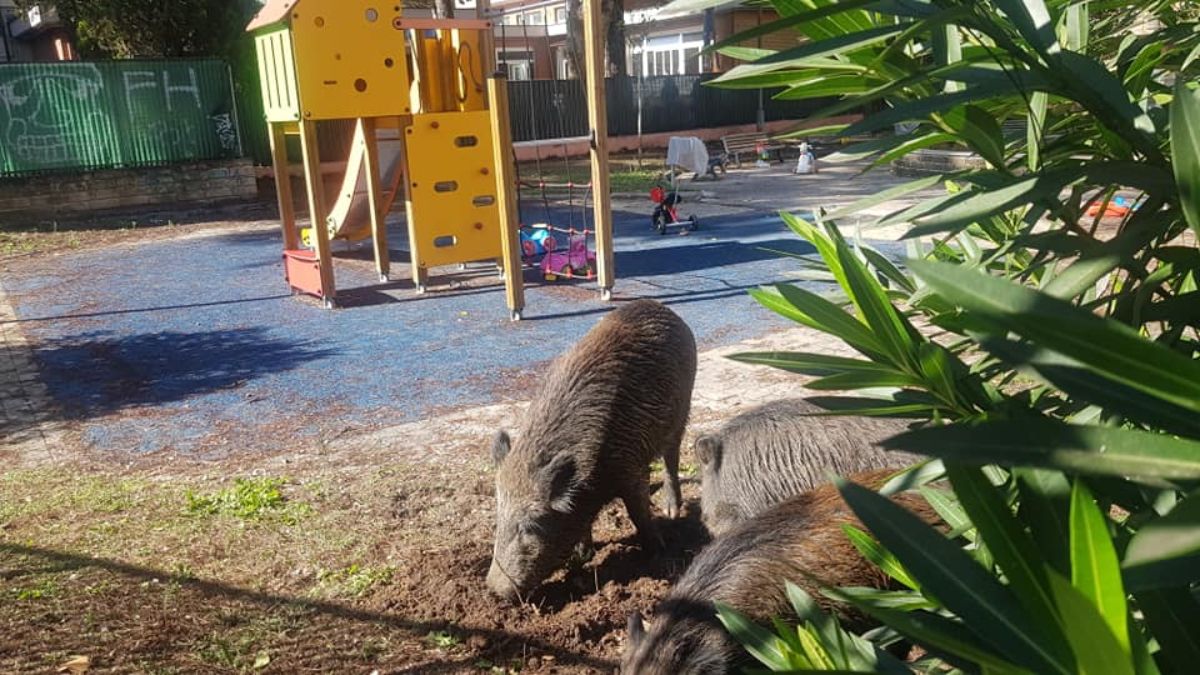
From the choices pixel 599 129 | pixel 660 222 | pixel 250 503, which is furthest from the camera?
pixel 660 222

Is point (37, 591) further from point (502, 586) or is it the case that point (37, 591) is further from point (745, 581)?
point (745, 581)

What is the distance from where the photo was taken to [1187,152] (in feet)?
2.65

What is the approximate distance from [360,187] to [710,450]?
8.28 m

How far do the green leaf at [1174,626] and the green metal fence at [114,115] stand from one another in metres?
20.1

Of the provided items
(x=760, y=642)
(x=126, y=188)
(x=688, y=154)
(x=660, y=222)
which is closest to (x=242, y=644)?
(x=760, y=642)

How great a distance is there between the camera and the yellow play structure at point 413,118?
879 centimetres

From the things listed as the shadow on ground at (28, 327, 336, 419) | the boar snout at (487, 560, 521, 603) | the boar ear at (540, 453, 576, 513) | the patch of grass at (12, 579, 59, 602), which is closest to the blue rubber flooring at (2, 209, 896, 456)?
the shadow on ground at (28, 327, 336, 419)

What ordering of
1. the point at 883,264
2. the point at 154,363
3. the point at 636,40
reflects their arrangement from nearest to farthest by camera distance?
the point at 883,264, the point at 154,363, the point at 636,40

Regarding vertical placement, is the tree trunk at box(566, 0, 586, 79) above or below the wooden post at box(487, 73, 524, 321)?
above

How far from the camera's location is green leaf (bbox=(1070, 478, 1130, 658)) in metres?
0.69

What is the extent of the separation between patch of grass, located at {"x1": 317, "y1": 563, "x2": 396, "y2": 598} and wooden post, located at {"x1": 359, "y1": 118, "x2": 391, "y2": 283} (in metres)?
7.07

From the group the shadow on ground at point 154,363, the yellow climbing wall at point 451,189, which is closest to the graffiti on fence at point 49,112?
the shadow on ground at point 154,363

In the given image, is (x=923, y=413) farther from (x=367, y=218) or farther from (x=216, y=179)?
(x=216, y=179)

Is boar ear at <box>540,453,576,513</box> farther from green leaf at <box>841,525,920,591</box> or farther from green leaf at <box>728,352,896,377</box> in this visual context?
green leaf at <box>728,352,896,377</box>
